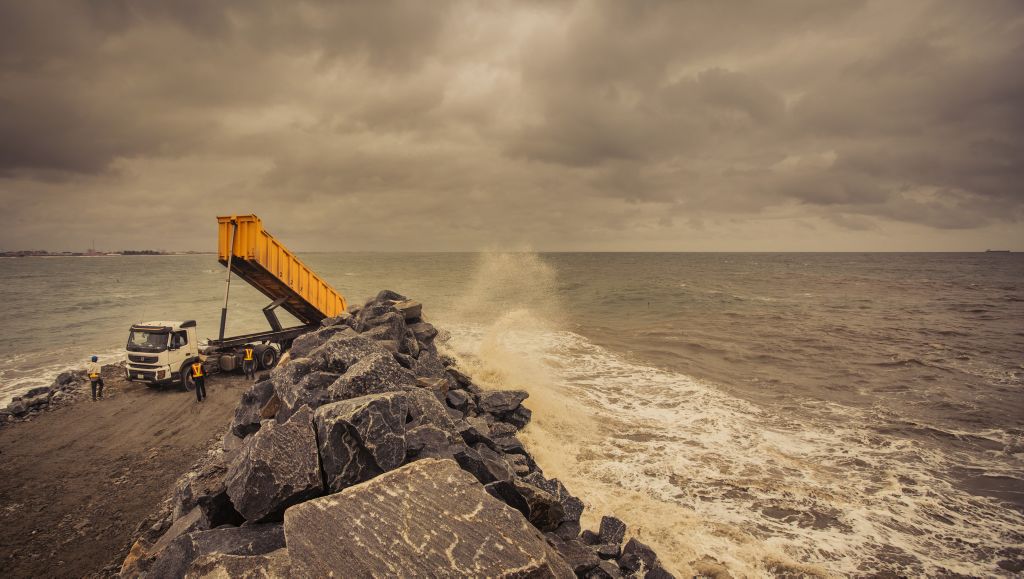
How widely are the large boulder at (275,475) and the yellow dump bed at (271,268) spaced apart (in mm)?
12424

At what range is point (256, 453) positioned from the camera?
4188 mm

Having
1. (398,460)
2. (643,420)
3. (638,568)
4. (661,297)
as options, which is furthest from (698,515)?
(661,297)

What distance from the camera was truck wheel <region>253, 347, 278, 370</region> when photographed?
16.7m

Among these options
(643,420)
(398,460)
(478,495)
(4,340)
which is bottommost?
(4,340)

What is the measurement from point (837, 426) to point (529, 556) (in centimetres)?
1305

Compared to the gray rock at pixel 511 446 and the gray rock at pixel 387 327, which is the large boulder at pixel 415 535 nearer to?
the gray rock at pixel 511 446

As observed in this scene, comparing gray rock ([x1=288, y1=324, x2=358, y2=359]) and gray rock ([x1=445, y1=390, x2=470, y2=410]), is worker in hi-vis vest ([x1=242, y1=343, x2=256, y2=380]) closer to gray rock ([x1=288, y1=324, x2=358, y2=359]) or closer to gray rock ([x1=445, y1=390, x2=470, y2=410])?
gray rock ([x1=288, y1=324, x2=358, y2=359])

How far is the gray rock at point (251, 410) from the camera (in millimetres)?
7512

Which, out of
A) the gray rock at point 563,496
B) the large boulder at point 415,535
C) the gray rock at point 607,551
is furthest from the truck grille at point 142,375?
the gray rock at point 607,551

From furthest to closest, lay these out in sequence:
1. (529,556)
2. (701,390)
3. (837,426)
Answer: (701,390)
(837,426)
(529,556)

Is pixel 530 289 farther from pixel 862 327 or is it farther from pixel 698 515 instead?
pixel 698 515

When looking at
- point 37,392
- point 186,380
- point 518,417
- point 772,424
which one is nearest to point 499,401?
point 518,417

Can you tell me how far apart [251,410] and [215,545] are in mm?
4386

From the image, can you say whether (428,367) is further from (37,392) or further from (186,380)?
(37,392)
